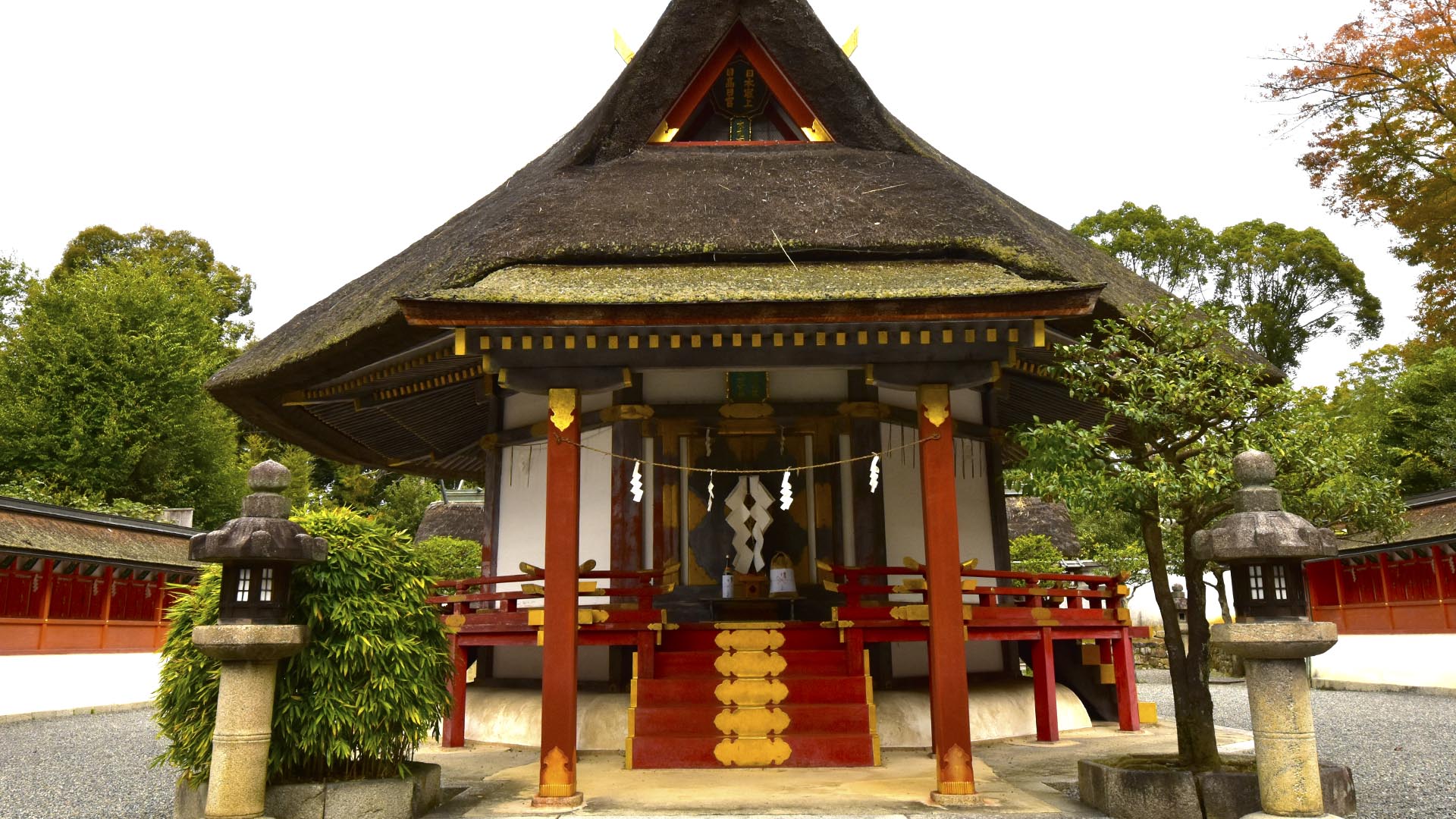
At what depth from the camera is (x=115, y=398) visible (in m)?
28.1

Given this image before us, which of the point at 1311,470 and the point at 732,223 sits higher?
the point at 732,223

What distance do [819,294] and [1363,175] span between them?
20693mm

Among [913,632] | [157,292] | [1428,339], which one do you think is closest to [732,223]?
[913,632]

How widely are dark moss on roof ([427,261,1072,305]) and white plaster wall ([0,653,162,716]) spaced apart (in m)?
12.3

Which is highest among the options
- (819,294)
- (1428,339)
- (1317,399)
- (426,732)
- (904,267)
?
(1428,339)

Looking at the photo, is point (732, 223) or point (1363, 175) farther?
point (1363, 175)

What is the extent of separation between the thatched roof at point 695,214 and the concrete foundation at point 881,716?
4231mm

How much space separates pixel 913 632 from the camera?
9.43m

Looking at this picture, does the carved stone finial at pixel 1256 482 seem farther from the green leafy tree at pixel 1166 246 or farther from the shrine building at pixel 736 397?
the green leafy tree at pixel 1166 246

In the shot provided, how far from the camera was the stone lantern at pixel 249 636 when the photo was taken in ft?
20.5

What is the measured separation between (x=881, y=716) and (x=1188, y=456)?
14.0 feet

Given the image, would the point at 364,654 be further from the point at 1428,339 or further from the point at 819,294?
the point at 1428,339

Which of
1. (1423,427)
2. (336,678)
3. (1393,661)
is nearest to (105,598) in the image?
(336,678)

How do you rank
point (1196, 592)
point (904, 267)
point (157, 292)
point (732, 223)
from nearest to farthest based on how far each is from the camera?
point (1196, 592) → point (904, 267) → point (732, 223) → point (157, 292)
